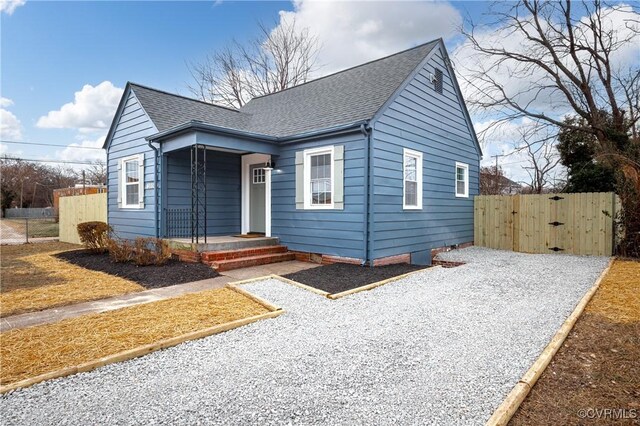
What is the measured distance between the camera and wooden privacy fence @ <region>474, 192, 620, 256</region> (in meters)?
8.84

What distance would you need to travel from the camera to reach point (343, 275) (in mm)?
6406

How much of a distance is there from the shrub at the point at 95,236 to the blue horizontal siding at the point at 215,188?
7.23 ft

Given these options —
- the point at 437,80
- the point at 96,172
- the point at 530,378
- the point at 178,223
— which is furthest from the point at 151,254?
the point at 96,172

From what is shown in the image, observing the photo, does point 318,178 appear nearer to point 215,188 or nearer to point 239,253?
point 239,253

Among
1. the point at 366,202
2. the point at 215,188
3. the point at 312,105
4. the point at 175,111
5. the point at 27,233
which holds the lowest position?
the point at 27,233

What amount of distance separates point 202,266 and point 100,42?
926cm

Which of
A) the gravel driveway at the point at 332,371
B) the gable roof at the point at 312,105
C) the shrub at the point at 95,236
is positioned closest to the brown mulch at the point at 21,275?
the shrub at the point at 95,236

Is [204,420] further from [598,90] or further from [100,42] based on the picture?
[598,90]

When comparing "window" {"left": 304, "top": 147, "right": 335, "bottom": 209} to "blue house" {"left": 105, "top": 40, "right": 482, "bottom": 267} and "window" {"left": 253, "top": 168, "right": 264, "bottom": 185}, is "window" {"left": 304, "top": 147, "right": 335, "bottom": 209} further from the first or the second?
"window" {"left": 253, "top": 168, "right": 264, "bottom": 185}

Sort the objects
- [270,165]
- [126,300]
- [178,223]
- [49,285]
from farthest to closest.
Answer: [178,223] < [270,165] < [49,285] < [126,300]

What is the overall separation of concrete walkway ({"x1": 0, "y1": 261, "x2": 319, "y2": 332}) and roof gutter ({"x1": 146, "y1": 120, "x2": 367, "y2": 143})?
10.0 feet

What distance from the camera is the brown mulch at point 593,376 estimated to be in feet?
7.44

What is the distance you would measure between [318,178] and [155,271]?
13.1 ft

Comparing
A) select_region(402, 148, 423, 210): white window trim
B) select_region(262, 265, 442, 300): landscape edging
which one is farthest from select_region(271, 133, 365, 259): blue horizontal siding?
select_region(402, 148, 423, 210): white window trim
